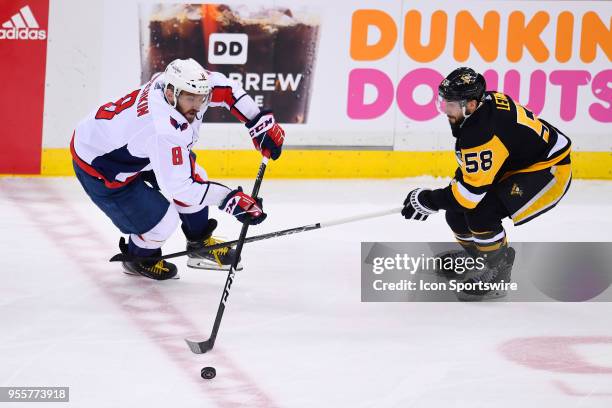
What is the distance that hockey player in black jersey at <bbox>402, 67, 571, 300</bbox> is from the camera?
420 centimetres

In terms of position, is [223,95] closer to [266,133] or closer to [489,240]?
[266,133]

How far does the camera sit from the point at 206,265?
4.85 metres

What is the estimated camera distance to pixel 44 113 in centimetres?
614

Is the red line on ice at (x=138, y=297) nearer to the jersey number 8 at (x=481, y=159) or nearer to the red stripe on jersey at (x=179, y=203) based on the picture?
the red stripe on jersey at (x=179, y=203)

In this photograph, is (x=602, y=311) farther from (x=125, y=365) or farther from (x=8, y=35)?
(x=8, y=35)

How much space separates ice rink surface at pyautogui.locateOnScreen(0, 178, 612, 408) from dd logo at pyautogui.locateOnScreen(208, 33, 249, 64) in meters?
1.07

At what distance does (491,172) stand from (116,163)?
56.7 inches

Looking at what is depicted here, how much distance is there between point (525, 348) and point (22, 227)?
8.22ft

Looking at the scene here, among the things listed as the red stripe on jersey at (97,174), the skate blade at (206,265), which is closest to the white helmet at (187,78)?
the red stripe on jersey at (97,174)

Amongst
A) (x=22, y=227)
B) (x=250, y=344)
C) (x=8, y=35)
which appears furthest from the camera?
(x=8, y=35)

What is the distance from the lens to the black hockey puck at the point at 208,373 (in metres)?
3.66

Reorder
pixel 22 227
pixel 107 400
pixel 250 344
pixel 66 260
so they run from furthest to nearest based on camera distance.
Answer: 1. pixel 22 227
2. pixel 66 260
3. pixel 250 344
4. pixel 107 400

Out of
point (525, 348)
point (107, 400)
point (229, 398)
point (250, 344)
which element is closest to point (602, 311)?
point (525, 348)

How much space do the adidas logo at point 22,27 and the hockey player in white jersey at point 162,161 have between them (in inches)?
66.5
